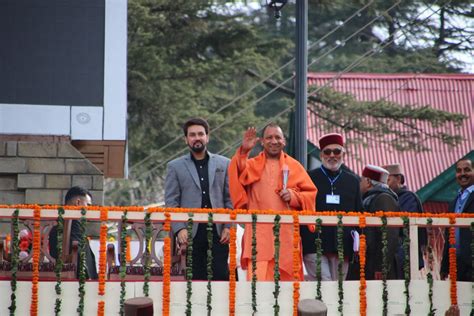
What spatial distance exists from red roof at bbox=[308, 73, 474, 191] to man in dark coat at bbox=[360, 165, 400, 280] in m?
11.5

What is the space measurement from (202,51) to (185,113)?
2208mm

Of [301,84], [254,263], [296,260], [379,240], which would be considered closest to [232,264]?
[254,263]

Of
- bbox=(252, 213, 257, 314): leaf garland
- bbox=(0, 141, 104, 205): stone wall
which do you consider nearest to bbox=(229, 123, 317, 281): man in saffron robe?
bbox=(252, 213, 257, 314): leaf garland

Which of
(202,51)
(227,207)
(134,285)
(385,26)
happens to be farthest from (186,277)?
→ (385,26)

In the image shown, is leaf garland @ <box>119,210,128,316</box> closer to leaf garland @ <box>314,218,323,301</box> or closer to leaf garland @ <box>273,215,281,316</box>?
leaf garland @ <box>273,215,281,316</box>

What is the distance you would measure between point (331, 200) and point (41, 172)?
147 inches

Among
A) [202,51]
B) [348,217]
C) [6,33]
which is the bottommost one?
[348,217]

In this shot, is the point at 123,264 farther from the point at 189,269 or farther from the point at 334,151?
the point at 334,151

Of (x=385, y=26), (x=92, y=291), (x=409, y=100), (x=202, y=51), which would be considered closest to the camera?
(x=92, y=291)

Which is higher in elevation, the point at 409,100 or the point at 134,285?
the point at 409,100

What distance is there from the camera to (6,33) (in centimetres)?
1255

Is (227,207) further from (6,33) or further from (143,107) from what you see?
(143,107)

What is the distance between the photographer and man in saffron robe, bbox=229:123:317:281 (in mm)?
9703

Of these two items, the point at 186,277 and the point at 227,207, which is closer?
the point at 186,277
